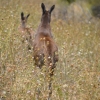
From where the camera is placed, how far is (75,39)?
1095cm

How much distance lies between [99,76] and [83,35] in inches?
211

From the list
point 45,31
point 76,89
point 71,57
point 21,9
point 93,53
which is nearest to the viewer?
point 76,89

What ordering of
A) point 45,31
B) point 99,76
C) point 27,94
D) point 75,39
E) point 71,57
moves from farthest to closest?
point 75,39, point 71,57, point 45,31, point 99,76, point 27,94

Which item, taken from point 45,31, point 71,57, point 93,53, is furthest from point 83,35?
point 45,31

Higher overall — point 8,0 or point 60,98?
point 8,0

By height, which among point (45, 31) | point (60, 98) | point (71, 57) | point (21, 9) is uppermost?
point (21, 9)

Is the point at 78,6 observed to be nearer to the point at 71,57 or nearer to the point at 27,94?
the point at 71,57

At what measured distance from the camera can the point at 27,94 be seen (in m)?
4.89

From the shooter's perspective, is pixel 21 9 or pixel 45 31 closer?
pixel 45 31

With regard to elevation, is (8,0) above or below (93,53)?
above

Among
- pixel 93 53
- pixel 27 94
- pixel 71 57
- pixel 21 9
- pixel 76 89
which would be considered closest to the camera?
pixel 27 94

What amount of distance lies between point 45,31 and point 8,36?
112 cm

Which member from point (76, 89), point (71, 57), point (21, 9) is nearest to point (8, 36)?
point (76, 89)

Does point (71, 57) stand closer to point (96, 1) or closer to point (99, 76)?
point (99, 76)
